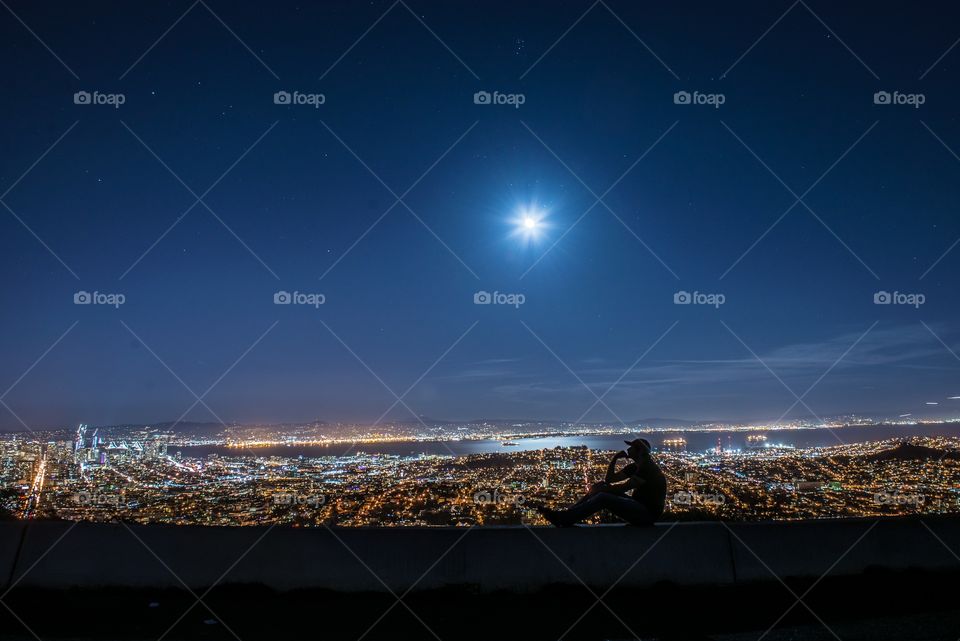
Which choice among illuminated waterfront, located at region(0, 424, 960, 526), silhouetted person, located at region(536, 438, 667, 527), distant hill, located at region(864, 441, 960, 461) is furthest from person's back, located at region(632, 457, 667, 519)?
distant hill, located at region(864, 441, 960, 461)

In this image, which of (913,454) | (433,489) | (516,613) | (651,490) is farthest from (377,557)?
(913,454)

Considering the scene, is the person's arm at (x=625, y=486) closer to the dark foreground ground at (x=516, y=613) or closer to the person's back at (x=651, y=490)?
the person's back at (x=651, y=490)

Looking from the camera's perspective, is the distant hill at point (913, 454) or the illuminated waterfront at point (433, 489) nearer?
the illuminated waterfront at point (433, 489)

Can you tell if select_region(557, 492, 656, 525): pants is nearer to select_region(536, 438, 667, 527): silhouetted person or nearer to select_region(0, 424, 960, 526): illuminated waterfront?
select_region(536, 438, 667, 527): silhouetted person

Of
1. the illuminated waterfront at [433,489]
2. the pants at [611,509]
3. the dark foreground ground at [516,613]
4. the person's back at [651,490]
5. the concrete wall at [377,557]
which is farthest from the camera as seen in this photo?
the illuminated waterfront at [433,489]

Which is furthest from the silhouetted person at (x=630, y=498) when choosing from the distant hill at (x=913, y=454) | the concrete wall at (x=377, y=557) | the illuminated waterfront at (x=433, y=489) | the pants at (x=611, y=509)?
the distant hill at (x=913, y=454)

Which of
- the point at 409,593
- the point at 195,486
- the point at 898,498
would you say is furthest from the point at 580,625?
the point at 195,486

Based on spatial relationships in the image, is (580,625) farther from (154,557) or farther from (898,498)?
(898,498)
